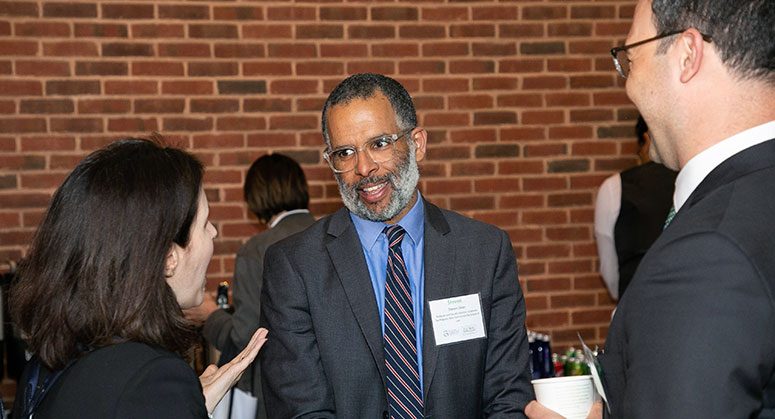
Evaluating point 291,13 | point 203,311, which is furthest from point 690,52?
point 291,13

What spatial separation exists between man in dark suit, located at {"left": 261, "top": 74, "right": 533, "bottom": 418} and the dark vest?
149cm

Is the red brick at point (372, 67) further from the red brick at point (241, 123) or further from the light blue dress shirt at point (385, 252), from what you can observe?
the light blue dress shirt at point (385, 252)

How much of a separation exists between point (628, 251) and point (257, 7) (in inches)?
86.8

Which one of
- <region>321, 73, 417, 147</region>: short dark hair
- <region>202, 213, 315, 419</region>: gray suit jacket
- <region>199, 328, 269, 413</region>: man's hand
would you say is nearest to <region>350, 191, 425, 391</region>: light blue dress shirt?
<region>321, 73, 417, 147</region>: short dark hair

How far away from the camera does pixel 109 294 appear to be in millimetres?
1340

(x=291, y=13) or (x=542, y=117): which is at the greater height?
(x=291, y=13)

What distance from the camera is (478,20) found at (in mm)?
4031

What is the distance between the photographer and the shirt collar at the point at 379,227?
6.93 feet

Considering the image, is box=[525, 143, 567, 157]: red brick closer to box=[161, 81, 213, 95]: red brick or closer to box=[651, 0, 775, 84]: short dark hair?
box=[161, 81, 213, 95]: red brick

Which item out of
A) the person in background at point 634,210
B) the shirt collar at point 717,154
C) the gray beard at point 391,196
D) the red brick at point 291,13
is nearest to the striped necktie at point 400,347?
the gray beard at point 391,196

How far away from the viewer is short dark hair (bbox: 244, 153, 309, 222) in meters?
3.41

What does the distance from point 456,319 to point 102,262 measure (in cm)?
99

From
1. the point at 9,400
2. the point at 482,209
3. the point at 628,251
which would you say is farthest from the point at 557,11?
the point at 9,400

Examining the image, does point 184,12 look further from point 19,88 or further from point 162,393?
point 162,393
